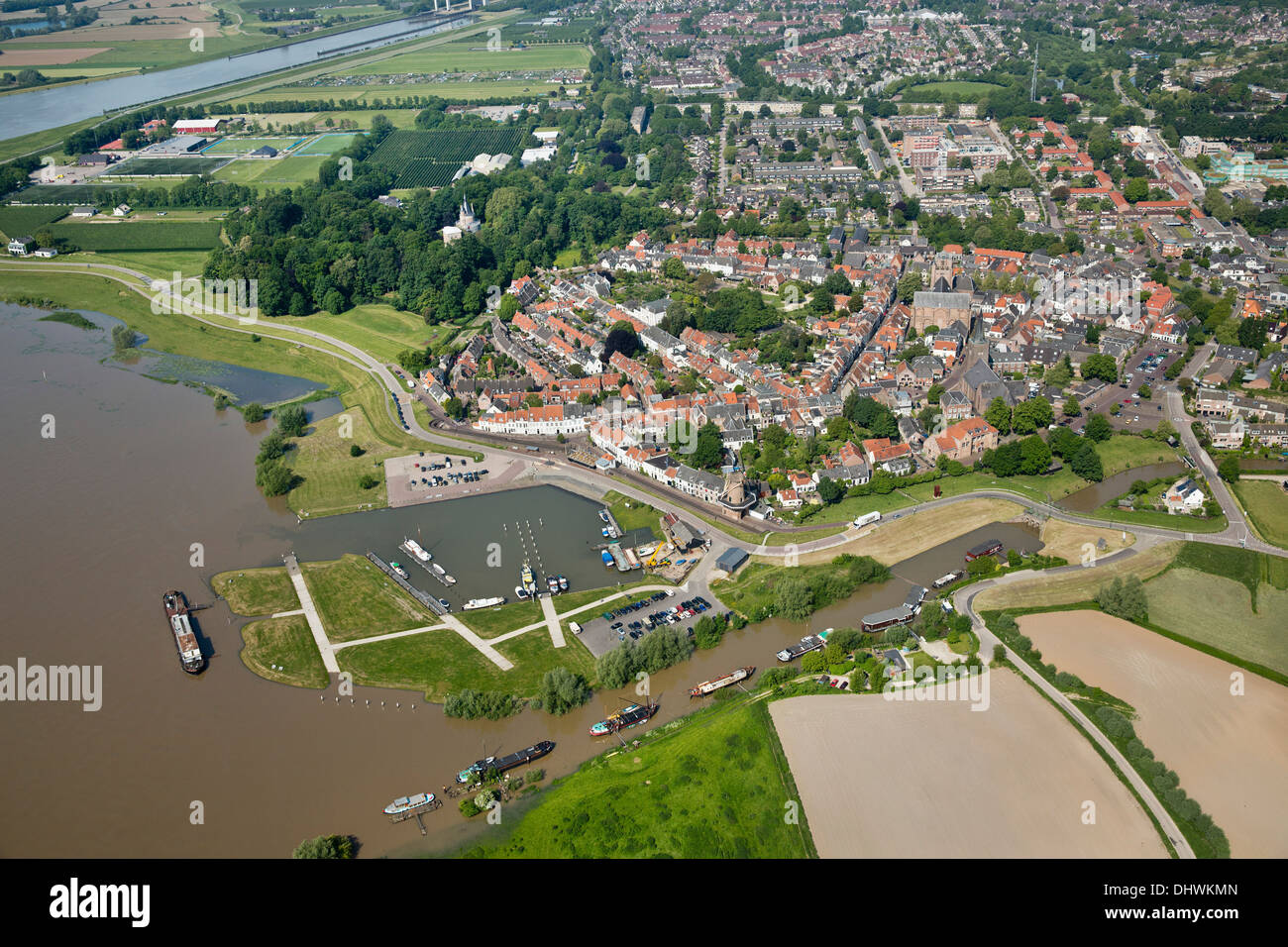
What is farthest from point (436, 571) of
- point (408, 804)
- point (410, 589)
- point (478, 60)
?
point (478, 60)

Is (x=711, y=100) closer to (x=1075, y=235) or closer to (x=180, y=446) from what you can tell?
(x=1075, y=235)

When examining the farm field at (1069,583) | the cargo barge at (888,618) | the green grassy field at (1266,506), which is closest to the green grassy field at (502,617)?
the cargo barge at (888,618)

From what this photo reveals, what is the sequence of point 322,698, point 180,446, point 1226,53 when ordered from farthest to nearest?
point 1226,53, point 180,446, point 322,698

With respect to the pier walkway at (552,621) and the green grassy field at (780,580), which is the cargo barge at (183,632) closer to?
the pier walkway at (552,621)

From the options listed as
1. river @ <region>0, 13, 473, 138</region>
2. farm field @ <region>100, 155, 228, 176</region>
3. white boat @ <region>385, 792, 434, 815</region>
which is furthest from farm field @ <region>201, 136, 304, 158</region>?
white boat @ <region>385, 792, 434, 815</region>

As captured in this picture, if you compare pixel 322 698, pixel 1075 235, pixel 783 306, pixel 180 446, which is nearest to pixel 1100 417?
pixel 783 306

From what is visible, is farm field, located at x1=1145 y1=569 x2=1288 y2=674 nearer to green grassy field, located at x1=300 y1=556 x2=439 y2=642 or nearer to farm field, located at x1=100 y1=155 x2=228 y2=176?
green grassy field, located at x1=300 y1=556 x2=439 y2=642
